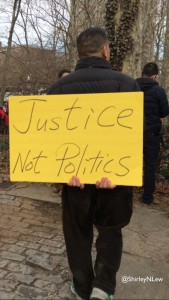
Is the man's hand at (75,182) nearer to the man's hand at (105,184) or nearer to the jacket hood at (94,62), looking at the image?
the man's hand at (105,184)

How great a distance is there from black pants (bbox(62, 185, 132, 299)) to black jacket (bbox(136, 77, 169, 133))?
276 cm

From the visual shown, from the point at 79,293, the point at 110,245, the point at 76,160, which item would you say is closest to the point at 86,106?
the point at 76,160

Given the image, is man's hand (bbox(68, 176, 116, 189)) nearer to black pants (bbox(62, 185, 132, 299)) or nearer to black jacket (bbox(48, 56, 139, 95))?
black pants (bbox(62, 185, 132, 299))

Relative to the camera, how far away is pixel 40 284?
3.29m

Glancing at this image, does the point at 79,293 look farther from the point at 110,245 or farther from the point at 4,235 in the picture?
the point at 4,235

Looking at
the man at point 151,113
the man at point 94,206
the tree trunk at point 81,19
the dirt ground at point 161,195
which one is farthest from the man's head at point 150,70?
the tree trunk at point 81,19

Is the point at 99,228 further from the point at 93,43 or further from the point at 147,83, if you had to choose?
the point at 147,83

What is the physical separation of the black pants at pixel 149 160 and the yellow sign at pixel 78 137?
294 centimetres

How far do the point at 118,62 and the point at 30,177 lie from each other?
3.99 metres

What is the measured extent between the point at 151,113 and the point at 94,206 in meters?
2.81

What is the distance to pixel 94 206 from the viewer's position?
9.25 ft

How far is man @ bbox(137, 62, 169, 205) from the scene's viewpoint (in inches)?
208

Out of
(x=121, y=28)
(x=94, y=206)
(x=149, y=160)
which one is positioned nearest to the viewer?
(x=94, y=206)

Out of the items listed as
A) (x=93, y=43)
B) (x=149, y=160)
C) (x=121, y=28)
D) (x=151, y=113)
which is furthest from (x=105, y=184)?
(x=121, y=28)
